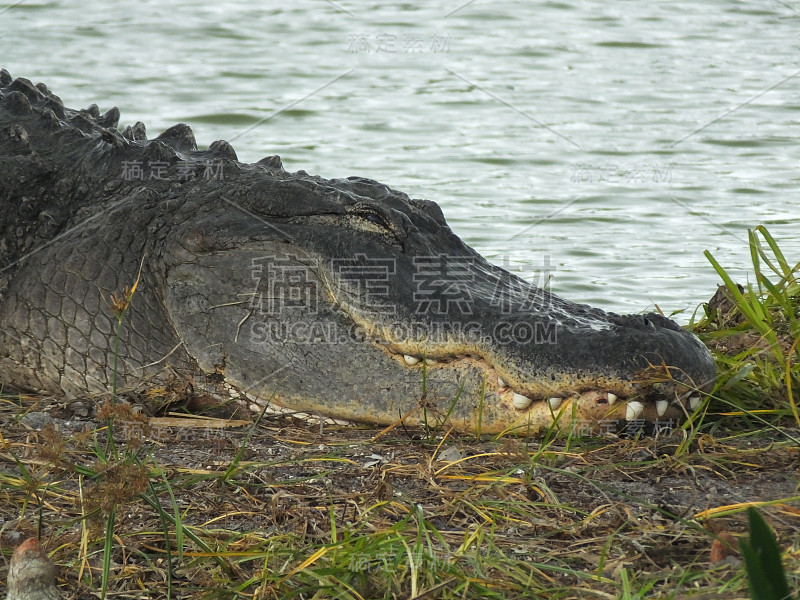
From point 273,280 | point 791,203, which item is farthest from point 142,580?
point 791,203

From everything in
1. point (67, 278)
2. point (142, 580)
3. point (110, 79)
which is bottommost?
point (142, 580)

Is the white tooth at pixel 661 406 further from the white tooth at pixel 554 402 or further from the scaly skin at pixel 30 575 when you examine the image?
the scaly skin at pixel 30 575

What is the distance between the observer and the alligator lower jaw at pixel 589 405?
3.34 m

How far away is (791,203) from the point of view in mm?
7902

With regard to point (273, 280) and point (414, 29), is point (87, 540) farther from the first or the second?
point (414, 29)

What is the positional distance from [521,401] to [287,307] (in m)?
0.96

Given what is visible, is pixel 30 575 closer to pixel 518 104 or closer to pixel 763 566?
pixel 763 566

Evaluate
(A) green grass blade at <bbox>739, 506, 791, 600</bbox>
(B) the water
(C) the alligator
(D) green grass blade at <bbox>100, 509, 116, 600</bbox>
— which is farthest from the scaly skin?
(B) the water

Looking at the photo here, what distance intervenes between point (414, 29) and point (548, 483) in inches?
428

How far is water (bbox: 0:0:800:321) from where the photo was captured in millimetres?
7383

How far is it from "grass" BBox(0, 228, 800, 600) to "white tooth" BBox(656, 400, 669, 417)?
3.7 inches

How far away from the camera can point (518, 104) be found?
1049 centimetres

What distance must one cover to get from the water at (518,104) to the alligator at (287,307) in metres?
2.18

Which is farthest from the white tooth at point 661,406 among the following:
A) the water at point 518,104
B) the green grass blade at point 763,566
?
the water at point 518,104
